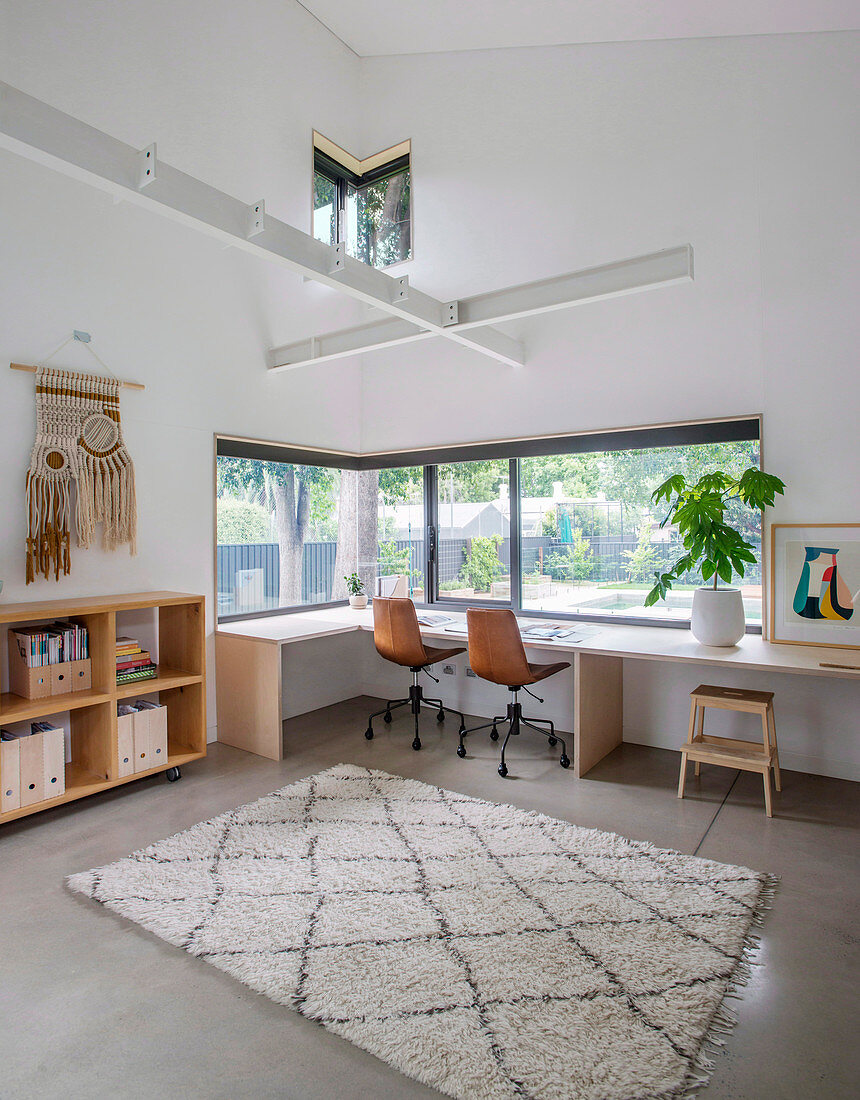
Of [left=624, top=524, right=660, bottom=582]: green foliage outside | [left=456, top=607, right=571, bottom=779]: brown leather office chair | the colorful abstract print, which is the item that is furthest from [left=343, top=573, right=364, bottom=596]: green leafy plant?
the colorful abstract print

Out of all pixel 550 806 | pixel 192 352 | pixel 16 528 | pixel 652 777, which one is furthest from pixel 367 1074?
pixel 192 352

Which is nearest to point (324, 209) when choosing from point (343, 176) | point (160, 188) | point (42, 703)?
point (343, 176)

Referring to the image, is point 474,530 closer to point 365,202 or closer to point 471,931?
point 365,202

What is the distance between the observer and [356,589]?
216 inches

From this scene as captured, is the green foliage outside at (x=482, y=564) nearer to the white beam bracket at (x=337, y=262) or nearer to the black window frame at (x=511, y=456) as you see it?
the black window frame at (x=511, y=456)

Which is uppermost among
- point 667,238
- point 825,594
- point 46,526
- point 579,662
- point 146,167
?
point 667,238

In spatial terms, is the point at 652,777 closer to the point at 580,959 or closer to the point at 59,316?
the point at 580,959

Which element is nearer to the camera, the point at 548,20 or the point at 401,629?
the point at 548,20

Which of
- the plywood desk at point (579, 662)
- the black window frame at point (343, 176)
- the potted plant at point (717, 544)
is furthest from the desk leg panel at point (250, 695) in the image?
the black window frame at point (343, 176)

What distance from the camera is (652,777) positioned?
3.71 m

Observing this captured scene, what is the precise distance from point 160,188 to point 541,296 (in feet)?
5.74

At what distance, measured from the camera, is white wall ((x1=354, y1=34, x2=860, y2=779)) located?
357 cm

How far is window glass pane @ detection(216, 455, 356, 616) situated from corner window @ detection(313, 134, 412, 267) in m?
1.93

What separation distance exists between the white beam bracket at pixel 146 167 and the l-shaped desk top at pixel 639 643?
8.04ft
